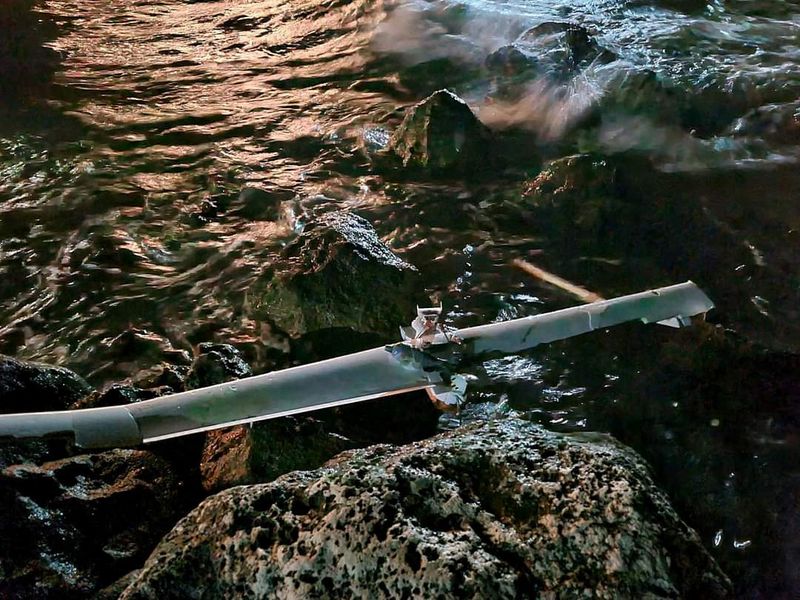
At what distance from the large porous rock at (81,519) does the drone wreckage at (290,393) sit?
0.45 ft

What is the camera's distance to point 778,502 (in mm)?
3299

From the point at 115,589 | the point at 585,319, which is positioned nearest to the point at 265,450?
the point at 115,589

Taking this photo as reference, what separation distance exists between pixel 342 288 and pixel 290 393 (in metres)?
1.26

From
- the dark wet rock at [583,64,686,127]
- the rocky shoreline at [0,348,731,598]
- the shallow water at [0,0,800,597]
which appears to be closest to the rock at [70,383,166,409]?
the shallow water at [0,0,800,597]

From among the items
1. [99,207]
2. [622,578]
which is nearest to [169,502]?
[622,578]

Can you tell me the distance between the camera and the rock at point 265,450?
3.29m

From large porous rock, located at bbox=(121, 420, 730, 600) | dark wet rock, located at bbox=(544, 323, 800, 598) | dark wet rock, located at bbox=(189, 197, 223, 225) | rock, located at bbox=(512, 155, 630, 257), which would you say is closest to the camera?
large porous rock, located at bbox=(121, 420, 730, 600)

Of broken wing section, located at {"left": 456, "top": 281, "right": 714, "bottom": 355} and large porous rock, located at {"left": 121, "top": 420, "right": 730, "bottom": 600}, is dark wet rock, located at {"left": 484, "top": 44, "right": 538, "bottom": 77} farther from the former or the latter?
large porous rock, located at {"left": 121, "top": 420, "right": 730, "bottom": 600}

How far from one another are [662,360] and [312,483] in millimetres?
2612

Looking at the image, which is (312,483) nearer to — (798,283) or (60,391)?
(60,391)

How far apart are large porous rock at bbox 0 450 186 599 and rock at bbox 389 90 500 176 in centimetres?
380

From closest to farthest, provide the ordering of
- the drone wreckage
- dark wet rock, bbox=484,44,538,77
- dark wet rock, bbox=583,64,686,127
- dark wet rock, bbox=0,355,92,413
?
the drone wreckage
dark wet rock, bbox=0,355,92,413
dark wet rock, bbox=583,64,686,127
dark wet rock, bbox=484,44,538,77

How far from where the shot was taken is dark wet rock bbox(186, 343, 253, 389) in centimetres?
382

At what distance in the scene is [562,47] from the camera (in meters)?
8.03
